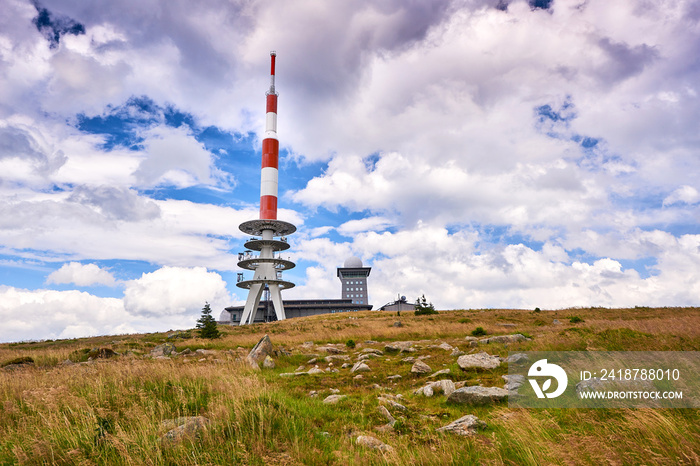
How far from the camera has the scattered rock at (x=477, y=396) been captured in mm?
9305

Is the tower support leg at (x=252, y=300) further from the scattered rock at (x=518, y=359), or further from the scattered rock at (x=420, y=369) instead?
the scattered rock at (x=518, y=359)

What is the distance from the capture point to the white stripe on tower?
7106cm

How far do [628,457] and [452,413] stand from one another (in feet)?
13.6

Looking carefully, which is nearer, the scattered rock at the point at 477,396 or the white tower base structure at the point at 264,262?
the scattered rock at the point at 477,396

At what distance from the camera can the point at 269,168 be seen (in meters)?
70.9

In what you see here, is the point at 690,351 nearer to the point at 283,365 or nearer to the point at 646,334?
the point at 646,334

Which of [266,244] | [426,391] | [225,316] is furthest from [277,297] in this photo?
[426,391]

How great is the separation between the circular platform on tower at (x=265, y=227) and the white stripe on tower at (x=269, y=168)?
3.85 ft

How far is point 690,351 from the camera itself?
33.4 ft

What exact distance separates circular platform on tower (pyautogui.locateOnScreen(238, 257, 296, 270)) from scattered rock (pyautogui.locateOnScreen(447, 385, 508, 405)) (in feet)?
219

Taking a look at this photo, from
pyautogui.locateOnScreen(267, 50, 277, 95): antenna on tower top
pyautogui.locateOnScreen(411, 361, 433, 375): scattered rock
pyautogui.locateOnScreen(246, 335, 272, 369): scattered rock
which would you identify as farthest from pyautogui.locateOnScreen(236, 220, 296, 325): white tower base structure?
pyautogui.locateOnScreen(411, 361, 433, 375): scattered rock

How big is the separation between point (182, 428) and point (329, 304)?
117 metres

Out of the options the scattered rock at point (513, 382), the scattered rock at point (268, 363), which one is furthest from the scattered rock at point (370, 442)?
the scattered rock at point (268, 363)

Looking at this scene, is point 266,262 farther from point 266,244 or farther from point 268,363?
point 268,363
